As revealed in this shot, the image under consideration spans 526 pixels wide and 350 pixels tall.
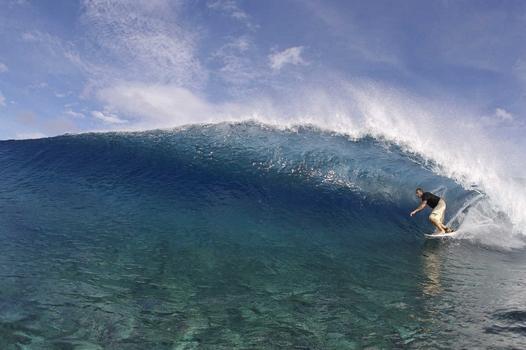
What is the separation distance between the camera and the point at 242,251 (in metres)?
8.05

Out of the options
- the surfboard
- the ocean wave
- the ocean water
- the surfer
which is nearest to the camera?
the ocean water

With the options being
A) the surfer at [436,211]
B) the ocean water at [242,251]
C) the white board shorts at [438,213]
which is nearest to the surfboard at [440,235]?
the surfer at [436,211]

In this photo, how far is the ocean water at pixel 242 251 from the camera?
4.66 meters

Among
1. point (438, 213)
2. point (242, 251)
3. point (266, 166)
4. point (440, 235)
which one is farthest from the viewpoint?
point (266, 166)

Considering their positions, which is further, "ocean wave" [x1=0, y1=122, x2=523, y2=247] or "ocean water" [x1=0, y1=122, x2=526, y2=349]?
"ocean wave" [x1=0, y1=122, x2=523, y2=247]

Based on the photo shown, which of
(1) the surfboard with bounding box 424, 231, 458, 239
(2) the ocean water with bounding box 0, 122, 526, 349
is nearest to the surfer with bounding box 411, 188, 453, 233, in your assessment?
(1) the surfboard with bounding box 424, 231, 458, 239

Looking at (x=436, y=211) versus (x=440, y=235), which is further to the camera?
(x=436, y=211)

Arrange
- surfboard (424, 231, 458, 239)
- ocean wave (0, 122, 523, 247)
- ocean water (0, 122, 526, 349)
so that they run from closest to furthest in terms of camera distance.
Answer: ocean water (0, 122, 526, 349), surfboard (424, 231, 458, 239), ocean wave (0, 122, 523, 247)

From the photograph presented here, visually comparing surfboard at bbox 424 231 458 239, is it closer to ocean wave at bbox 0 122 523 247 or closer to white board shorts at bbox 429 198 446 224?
ocean wave at bbox 0 122 523 247

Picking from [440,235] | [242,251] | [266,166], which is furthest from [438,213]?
[242,251]

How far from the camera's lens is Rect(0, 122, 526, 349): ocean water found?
4656 millimetres

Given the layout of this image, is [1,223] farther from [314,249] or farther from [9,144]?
[9,144]

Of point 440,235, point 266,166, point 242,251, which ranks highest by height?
point 266,166

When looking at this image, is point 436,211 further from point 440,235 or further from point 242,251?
point 242,251
